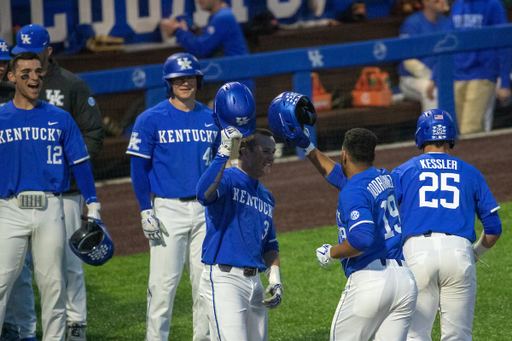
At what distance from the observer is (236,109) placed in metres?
3.62

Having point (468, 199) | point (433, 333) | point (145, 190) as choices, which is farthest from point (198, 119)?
point (433, 333)

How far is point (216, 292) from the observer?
3617mm

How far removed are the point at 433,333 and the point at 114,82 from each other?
5.60 metres

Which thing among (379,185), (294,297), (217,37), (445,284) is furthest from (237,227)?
(217,37)

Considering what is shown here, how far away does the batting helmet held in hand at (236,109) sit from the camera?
11.9 feet

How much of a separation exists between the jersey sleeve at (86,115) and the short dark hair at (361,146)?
7.75ft

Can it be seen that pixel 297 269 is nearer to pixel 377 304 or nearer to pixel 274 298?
pixel 274 298

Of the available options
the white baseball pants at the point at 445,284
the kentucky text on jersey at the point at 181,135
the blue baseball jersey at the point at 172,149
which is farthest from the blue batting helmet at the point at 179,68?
the white baseball pants at the point at 445,284

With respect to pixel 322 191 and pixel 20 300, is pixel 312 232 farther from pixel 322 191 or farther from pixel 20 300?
pixel 20 300

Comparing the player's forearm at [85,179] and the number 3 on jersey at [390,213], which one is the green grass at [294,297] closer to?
the player's forearm at [85,179]

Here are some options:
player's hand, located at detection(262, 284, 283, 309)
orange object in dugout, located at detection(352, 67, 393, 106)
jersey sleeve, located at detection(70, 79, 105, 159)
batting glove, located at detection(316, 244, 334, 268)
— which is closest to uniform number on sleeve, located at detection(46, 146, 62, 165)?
jersey sleeve, located at detection(70, 79, 105, 159)

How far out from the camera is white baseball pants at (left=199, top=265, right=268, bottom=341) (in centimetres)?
355

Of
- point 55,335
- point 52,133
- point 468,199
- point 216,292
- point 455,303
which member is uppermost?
point 52,133

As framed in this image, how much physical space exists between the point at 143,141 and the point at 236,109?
120cm
